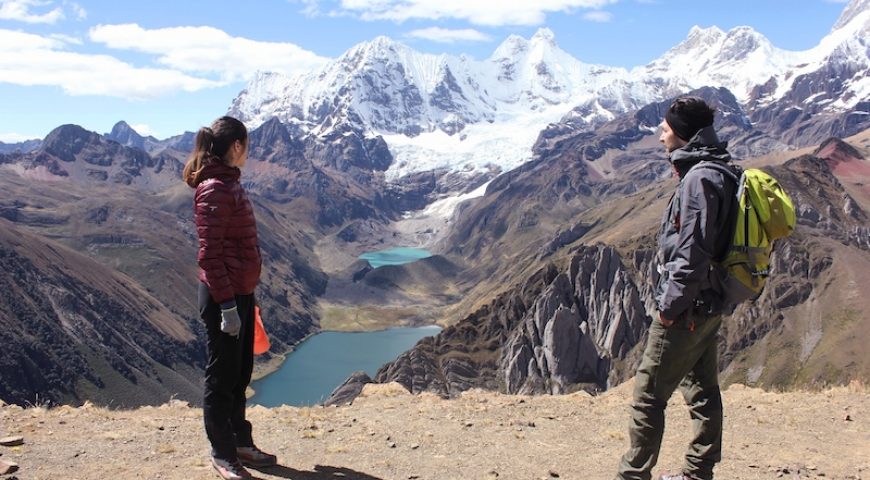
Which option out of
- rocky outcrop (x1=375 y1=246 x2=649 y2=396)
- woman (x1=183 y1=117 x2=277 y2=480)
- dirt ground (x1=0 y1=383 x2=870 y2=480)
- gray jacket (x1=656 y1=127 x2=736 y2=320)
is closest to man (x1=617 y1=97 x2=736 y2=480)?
gray jacket (x1=656 y1=127 x2=736 y2=320)

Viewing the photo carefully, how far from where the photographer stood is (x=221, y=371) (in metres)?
10.2

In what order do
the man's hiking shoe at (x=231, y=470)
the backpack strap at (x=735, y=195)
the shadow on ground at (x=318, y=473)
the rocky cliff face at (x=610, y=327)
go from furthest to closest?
1. the rocky cliff face at (x=610, y=327)
2. the shadow on ground at (x=318, y=473)
3. the man's hiking shoe at (x=231, y=470)
4. the backpack strap at (x=735, y=195)

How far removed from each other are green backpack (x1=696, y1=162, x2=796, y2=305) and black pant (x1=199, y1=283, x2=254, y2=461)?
21.1 feet

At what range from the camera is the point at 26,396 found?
131750 mm

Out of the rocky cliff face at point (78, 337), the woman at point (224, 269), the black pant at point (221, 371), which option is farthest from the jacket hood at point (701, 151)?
the rocky cliff face at point (78, 337)

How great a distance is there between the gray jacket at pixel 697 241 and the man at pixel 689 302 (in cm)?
1

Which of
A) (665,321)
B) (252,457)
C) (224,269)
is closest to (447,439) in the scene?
(252,457)

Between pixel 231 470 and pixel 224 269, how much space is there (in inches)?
115

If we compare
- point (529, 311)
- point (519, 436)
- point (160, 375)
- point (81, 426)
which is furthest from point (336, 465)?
point (160, 375)

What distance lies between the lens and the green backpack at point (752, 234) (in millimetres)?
8438

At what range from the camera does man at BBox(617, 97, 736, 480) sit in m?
8.44

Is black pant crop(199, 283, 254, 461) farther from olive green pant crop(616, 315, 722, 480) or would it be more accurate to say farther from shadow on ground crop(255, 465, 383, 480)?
olive green pant crop(616, 315, 722, 480)

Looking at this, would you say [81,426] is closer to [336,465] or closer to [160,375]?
[336,465]

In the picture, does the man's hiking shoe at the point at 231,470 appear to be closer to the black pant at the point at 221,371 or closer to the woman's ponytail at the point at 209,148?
the black pant at the point at 221,371
